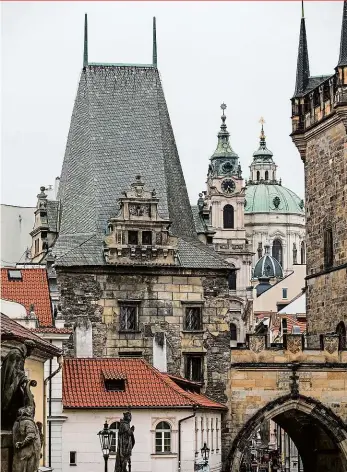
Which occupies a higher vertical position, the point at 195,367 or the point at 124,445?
the point at 195,367

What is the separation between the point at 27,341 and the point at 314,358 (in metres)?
28.4

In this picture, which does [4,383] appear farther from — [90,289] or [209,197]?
[209,197]

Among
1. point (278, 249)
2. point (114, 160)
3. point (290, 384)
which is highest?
point (278, 249)

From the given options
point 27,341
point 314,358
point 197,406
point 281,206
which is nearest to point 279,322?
point 314,358

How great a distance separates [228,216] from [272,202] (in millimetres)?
28545

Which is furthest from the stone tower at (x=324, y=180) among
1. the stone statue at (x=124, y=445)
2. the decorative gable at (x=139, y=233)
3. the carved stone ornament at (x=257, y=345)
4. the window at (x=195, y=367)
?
the stone statue at (x=124, y=445)

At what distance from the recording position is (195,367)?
169ft

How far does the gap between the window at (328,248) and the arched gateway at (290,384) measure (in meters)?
3.75

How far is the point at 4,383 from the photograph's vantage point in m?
20.4

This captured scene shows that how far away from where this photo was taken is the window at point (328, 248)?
55.1m

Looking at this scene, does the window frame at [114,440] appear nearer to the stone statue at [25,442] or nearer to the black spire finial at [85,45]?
the black spire finial at [85,45]

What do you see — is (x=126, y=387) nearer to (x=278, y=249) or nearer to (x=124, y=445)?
(x=124, y=445)

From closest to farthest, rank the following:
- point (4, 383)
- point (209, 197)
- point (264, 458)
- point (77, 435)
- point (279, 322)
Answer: point (4, 383)
point (77, 435)
point (279, 322)
point (264, 458)
point (209, 197)

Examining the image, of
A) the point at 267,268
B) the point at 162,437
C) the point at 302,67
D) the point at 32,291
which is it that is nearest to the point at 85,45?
the point at 302,67
